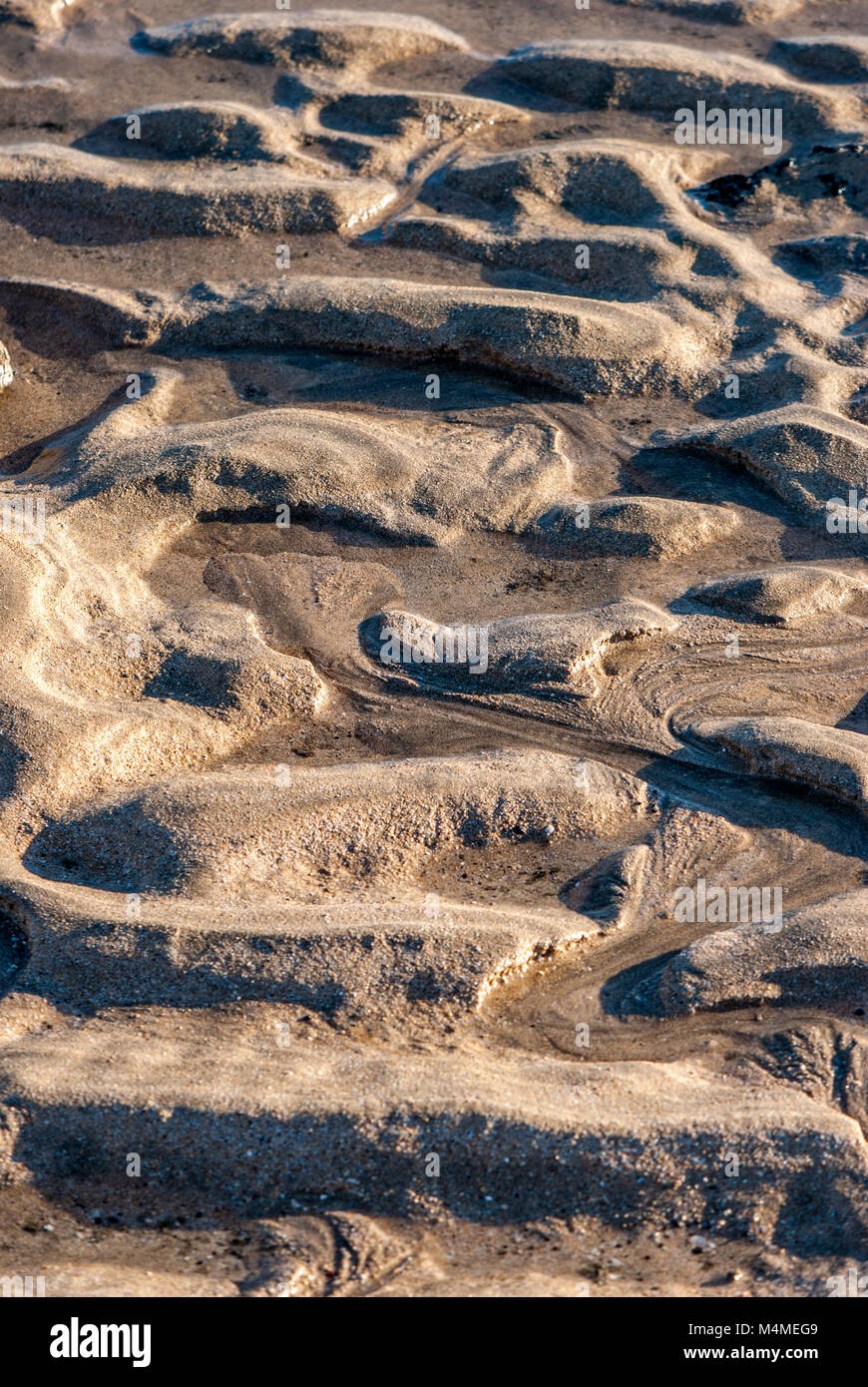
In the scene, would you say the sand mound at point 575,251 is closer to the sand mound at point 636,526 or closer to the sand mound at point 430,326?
the sand mound at point 430,326

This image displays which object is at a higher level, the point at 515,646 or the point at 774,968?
the point at 515,646

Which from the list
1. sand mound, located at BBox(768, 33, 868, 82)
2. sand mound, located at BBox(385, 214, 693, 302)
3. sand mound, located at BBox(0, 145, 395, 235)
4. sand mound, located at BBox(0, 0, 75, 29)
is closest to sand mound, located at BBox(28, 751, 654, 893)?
sand mound, located at BBox(385, 214, 693, 302)

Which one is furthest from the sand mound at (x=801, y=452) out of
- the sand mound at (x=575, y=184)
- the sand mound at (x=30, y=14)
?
the sand mound at (x=30, y=14)

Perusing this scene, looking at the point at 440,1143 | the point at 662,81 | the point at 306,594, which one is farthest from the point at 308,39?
the point at 440,1143

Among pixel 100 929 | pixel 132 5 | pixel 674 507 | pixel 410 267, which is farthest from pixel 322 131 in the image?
pixel 100 929

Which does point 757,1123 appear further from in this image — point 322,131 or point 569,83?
point 569,83

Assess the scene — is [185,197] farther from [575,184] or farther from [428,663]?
[428,663]

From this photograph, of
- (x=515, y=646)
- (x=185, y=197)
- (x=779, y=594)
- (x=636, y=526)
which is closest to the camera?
(x=515, y=646)
